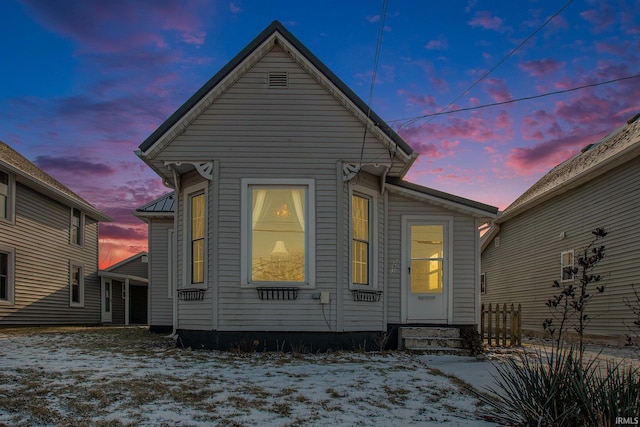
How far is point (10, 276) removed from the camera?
709 inches

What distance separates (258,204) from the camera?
10258mm

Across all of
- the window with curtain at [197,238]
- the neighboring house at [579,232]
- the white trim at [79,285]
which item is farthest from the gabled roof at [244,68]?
the white trim at [79,285]

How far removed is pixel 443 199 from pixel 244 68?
15.5 ft

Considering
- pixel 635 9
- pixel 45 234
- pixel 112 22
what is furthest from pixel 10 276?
pixel 635 9

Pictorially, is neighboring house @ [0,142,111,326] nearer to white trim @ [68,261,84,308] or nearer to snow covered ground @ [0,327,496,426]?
white trim @ [68,261,84,308]

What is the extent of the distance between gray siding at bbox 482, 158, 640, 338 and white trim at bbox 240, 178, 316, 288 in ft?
26.5

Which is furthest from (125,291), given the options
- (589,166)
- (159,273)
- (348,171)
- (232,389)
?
(232,389)

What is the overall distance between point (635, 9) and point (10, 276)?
1822 centimetres

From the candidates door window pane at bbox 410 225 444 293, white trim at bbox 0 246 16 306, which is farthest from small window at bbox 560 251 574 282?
white trim at bbox 0 246 16 306

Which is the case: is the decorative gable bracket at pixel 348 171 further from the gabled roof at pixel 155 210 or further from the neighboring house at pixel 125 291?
the neighboring house at pixel 125 291

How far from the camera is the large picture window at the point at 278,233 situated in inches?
397

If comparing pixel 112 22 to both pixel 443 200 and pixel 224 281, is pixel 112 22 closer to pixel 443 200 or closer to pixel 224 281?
pixel 224 281

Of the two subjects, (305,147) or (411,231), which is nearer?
(305,147)

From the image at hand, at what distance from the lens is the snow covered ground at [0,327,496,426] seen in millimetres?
5090
